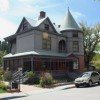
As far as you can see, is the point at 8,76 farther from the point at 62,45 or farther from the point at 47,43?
the point at 62,45

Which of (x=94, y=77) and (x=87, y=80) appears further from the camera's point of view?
(x=94, y=77)

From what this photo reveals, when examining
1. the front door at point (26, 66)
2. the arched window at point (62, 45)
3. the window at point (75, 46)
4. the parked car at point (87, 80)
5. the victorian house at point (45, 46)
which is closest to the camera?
the parked car at point (87, 80)

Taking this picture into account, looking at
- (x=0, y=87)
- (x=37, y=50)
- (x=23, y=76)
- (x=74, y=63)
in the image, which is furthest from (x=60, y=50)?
(x=0, y=87)

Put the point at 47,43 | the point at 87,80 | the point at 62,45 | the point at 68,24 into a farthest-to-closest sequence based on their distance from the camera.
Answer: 1. the point at 68,24
2. the point at 62,45
3. the point at 47,43
4. the point at 87,80

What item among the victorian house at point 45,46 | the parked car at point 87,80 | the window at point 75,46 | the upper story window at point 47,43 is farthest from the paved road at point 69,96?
the window at point 75,46

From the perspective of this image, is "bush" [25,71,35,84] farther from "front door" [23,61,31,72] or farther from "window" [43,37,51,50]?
"window" [43,37,51,50]

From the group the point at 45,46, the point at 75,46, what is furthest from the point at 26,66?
the point at 75,46

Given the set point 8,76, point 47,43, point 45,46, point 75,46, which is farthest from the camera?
point 75,46

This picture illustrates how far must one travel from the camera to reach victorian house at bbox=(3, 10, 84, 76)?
36.8 m

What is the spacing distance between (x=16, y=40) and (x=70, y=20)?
10.9 meters

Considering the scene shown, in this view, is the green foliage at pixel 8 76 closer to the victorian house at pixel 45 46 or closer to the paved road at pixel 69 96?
the victorian house at pixel 45 46

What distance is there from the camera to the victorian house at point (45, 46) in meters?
36.8

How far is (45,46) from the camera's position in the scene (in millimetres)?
38688

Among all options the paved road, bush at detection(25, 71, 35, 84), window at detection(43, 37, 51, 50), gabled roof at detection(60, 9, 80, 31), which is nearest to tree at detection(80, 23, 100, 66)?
gabled roof at detection(60, 9, 80, 31)
